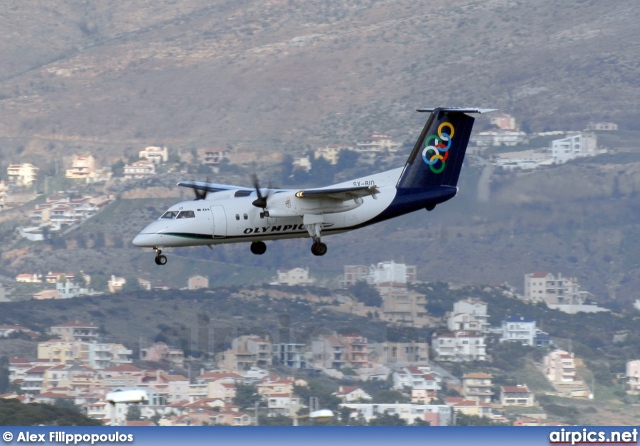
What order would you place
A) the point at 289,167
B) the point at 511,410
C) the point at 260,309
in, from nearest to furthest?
the point at 511,410, the point at 260,309, the point at 289,167

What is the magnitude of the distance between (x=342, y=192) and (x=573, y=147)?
126 metres

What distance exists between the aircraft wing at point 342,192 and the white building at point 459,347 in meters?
59.8

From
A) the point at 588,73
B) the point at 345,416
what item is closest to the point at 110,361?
the point at 345,416

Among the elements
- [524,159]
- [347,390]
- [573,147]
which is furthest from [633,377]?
[573,147]

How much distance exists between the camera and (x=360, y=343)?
10131 cm

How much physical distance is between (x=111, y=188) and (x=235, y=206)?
481 ft

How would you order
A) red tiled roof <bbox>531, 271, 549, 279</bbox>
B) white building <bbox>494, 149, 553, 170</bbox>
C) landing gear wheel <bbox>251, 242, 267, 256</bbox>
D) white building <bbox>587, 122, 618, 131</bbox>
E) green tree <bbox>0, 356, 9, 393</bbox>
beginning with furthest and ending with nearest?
white building <bbox>587, 122, 618, 131</bbox>, white building <bbox>494, 149, 553, 170</bbox>, red tiled roof <bbox>531, 271, 549, 279</bbox>, green tree <bbox>0, 356, 9, 393</bbox>, landing gear wheel <bbox>251, 242, 267, 256</bbox>

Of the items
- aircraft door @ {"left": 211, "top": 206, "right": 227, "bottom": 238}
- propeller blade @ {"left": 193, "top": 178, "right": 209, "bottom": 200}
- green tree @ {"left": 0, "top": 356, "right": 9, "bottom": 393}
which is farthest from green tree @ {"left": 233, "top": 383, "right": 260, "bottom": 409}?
aircraft door @ {"left": 211, "top": 206, "right": 227, "bottom": 238}

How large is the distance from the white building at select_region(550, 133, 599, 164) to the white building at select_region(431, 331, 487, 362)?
5482cm

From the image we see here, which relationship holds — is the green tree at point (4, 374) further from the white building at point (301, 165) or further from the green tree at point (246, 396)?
the white building at point (301, 165)

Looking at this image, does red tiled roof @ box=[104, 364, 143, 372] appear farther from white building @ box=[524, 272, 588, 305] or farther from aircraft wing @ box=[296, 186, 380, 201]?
aircraft wing @ box=[296, 186, 380, 201]

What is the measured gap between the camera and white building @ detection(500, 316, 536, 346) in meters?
109

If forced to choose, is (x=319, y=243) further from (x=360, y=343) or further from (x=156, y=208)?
(x=156, y=208)

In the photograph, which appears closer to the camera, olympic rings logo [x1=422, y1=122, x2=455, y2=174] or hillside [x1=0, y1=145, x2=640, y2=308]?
olympic rings logo [x1=422, y1=122, x2=455, y2=174]
